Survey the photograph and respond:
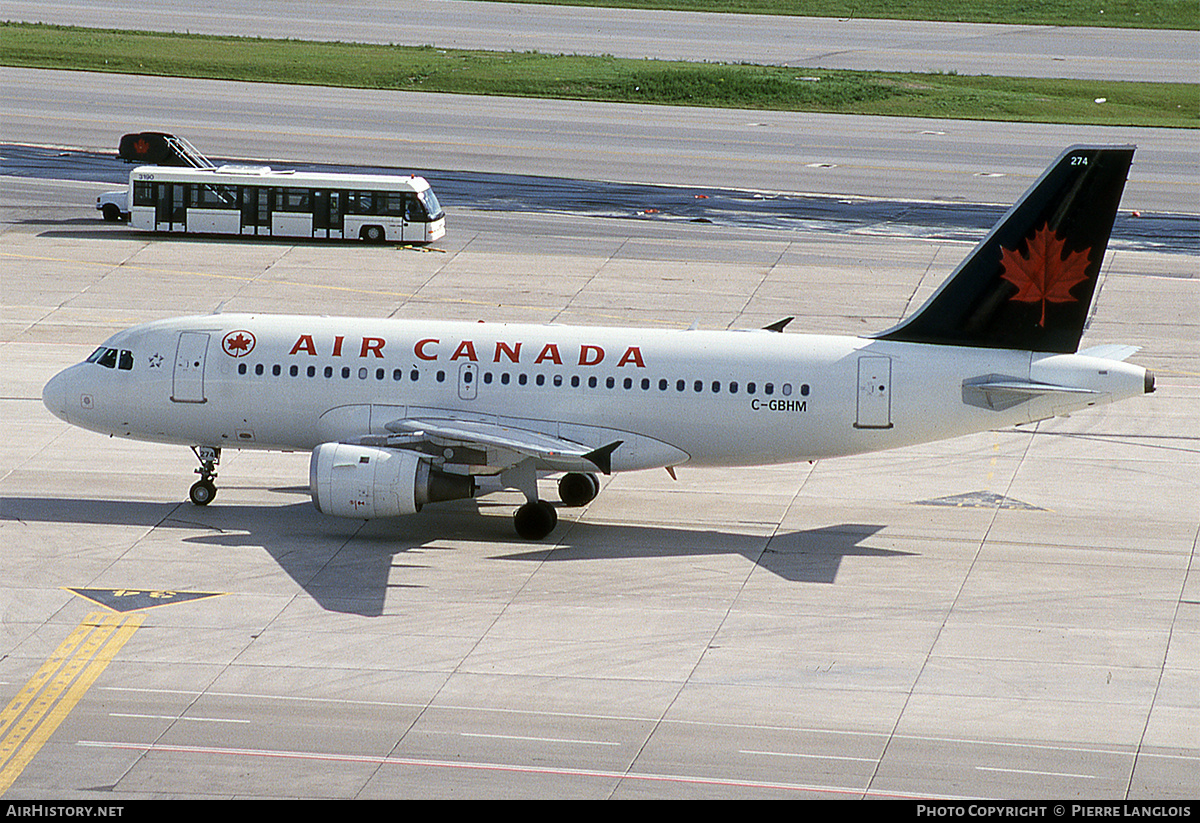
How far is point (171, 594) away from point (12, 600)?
Result: 313cm

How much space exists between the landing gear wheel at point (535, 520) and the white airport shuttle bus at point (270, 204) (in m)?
32.3

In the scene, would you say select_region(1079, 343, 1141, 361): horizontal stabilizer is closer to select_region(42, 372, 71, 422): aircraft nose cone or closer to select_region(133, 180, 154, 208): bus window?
select_region(42, 372, 71, 422): aircraft nose cone

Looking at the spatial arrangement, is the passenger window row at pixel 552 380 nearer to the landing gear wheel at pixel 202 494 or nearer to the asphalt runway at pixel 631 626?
the landing gear wheel at pixel 202 494

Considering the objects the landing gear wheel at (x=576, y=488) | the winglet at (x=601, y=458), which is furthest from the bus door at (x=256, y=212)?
the winglet at (x=601, y=458)

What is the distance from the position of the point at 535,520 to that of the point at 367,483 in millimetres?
3951

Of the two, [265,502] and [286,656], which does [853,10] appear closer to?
[265,502]

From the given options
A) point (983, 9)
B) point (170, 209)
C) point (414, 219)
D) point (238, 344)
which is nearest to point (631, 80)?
point (414, 219)

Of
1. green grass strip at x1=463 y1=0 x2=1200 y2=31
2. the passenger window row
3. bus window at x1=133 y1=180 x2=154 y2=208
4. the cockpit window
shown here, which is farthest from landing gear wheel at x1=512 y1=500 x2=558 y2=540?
green grass strip at x1=463 y1=0 x2=1200 y2=31

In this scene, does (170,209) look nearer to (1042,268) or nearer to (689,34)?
(1042,268)

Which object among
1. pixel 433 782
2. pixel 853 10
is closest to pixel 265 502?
pixel 433 782

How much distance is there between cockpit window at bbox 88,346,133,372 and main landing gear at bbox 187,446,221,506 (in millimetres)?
2566

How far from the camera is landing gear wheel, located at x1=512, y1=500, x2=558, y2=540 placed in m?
36.7

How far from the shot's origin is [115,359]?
3906 centimetres

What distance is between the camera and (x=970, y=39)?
376 ft
